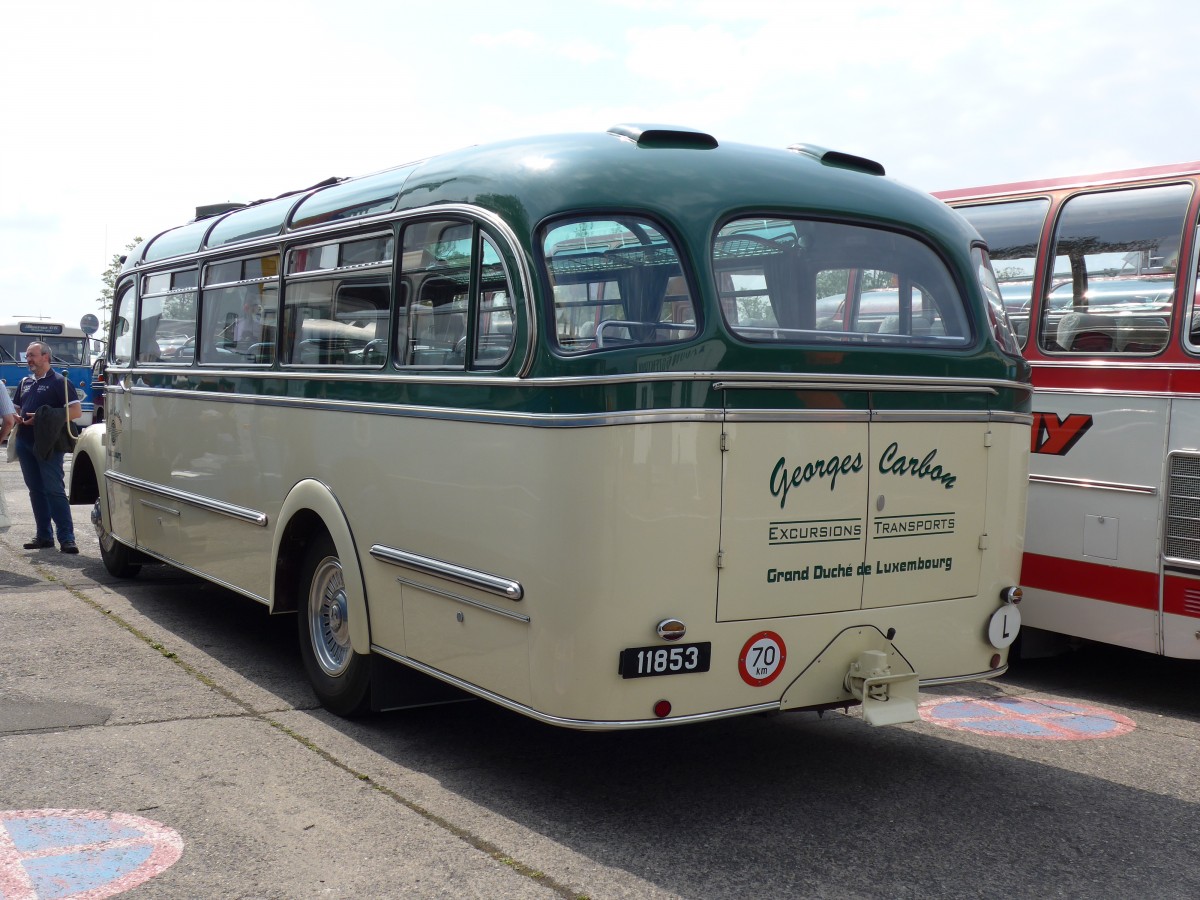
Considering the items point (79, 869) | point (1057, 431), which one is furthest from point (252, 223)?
point (1057, 431)

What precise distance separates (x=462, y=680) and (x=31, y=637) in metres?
4.04

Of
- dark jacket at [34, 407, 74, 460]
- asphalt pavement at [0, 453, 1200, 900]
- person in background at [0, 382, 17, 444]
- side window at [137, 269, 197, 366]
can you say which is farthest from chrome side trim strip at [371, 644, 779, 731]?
person in background at [0, 382, 17, 444]

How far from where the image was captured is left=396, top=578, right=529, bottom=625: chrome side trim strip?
478 centimetres

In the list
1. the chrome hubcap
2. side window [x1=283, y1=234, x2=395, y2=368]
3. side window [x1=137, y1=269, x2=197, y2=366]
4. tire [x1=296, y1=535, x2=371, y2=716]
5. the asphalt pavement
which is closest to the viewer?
the asphalt pavement

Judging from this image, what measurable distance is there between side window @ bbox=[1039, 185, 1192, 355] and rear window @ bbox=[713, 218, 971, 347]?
203 centimetres

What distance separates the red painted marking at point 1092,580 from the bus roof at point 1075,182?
2.23 m

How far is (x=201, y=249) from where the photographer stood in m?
8.27

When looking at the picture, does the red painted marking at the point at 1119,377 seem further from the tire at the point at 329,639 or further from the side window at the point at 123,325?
the side window at the point at 123,325

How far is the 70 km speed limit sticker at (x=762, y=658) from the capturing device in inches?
190

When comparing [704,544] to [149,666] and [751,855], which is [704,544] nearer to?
[751,855]

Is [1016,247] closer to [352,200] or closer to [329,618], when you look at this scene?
[352,200]

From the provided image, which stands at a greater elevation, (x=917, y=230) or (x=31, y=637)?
(x=917, y=230)

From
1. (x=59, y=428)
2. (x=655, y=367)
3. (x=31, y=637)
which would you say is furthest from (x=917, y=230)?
(x=59, y=428)

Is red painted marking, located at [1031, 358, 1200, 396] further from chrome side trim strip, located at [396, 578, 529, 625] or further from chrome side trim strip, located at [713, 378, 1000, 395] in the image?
chrome side trim strip, located at [396, 578, 529, 625]
